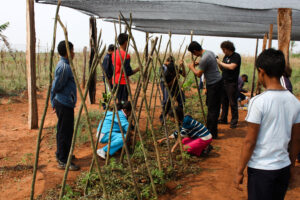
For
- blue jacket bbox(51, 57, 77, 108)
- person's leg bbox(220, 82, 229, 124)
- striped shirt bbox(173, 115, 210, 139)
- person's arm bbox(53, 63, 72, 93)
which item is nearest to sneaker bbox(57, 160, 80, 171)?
blue jacket bbox(51, 57, 77, 108)

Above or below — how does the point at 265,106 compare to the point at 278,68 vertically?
below

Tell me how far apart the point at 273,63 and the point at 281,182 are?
0.69 metres

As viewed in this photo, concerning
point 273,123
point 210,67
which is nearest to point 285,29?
point 210,67

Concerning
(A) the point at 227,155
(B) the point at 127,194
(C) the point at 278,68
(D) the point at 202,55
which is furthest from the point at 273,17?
(B) the point at 127,194

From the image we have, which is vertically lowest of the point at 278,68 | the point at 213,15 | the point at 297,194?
the point at 297,194

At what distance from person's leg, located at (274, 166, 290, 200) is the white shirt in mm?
38

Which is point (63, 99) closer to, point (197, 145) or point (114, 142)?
point (114, 142)

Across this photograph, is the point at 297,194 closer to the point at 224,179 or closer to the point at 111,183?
the point at 224,179

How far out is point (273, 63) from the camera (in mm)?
1401

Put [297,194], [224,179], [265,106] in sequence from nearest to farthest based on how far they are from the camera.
Result: [265,106]
[297,194]
[224,179]

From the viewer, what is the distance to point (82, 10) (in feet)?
13.9

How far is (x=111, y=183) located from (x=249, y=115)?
5.62 feet

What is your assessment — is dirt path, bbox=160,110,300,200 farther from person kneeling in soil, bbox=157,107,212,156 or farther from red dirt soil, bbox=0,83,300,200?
person kneeling in soil, bbox=157,107,212,156

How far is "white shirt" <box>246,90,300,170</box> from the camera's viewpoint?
1383 mm
